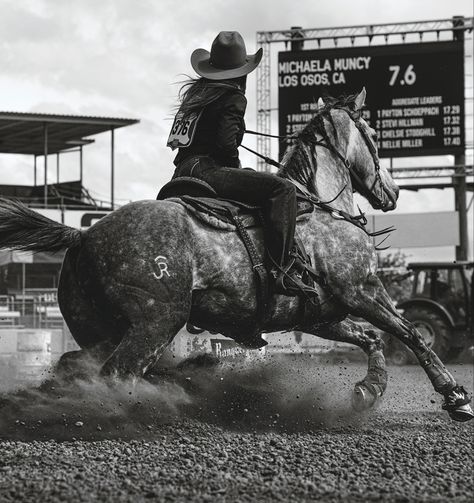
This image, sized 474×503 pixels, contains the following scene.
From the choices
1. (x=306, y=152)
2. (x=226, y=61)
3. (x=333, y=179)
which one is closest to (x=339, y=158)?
(x=333, y=179)

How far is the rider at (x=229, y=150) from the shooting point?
7.71 meters

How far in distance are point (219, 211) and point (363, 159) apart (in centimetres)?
225

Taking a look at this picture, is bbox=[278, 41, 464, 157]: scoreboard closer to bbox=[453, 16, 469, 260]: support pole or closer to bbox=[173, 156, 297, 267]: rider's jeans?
bbox=[453, 16, 469, 260]: support pole

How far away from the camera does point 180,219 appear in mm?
7363

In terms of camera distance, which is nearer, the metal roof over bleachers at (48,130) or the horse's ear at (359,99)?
the horse's ear at (359,99)

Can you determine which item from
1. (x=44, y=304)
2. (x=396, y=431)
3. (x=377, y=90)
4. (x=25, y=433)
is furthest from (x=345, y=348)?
(x=25, y=433)

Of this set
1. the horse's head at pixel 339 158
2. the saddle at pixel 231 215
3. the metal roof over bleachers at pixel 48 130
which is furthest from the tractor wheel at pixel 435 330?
the metal roof over bleachers at pixel 48 130

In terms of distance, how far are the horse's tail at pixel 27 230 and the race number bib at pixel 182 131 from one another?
110 centimetres

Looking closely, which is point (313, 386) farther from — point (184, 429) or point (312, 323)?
point (184, 429)

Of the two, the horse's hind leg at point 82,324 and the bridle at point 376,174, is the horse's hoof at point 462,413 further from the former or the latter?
the horse's hind leg at point 82,324

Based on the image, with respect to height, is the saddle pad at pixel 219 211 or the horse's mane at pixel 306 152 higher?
the horse's mane at pixel 306 152

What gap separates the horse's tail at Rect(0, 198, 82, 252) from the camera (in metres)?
7.44

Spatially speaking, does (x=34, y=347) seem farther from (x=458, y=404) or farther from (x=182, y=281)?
(x=182, y=281)

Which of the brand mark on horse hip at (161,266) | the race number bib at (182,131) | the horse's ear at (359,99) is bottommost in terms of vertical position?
the brand mark on horse hip at (161,266)
